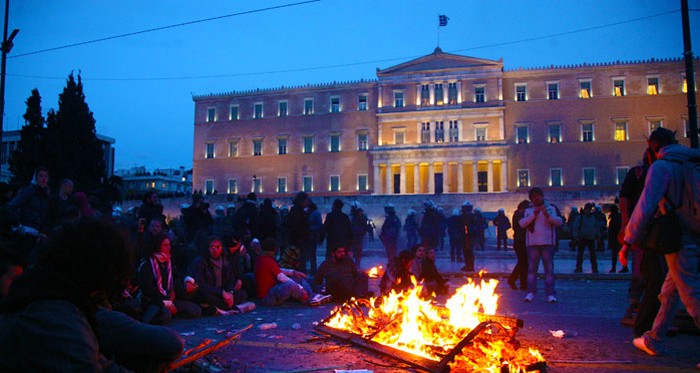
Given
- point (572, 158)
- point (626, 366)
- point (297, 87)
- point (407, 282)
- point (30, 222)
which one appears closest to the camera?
point (626, 366)

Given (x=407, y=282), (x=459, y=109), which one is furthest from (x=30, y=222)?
(x=459, y=109)

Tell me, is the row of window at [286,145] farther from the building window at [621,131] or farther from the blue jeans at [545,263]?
the blue jeans at [545,263]

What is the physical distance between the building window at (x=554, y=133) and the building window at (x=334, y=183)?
64.0ft

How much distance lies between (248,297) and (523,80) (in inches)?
1690

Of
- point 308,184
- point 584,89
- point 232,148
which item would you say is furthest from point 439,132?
point 232,148

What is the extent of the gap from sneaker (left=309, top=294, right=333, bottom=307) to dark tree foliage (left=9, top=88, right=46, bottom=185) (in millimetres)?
32966

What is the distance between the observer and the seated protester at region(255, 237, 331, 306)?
8.16 m

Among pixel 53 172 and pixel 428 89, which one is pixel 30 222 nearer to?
pixel 53 172

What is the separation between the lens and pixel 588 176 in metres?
44.2

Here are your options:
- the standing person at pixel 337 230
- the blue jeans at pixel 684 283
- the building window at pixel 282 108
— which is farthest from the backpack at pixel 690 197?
the building window at pixel 282 108

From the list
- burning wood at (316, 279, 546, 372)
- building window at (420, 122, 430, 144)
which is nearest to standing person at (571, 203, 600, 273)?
burning wood at (316, 279, 546, 372)

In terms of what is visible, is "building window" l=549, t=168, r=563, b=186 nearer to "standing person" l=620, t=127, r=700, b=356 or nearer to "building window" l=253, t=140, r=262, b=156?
"building window" l=253, t=140, r=262, b=156

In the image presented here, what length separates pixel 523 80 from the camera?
152ft

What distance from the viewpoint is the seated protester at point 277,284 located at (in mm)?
8156
